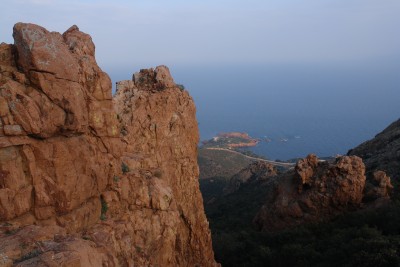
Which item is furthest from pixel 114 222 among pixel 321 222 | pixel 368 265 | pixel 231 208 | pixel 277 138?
pixel 277 138

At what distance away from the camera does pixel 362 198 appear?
21344 mm

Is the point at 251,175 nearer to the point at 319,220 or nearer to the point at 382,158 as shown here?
the point at 382,158

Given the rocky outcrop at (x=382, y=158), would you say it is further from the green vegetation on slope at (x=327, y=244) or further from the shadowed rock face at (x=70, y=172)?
the shadowed rock face at (x=70, y=172)

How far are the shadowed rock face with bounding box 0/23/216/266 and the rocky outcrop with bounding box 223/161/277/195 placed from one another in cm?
3167

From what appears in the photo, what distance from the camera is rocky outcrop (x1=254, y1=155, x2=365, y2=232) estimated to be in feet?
68.1

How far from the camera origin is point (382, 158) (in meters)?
29.4

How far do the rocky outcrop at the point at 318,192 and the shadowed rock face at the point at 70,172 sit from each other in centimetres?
1046

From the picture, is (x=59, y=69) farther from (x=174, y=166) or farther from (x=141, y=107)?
(x=174, y=166)

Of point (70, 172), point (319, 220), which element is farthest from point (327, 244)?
point (70, 172)

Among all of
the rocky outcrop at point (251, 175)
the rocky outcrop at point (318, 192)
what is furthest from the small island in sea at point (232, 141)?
the rocky outcrop at point (318, 192)

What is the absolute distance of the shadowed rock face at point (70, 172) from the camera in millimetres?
7535

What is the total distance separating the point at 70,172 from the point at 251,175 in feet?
124

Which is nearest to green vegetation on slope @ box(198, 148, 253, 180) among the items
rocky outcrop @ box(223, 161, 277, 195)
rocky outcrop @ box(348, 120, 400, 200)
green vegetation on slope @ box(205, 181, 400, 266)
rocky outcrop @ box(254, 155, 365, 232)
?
rocky outcrop @ box(223, 161, 277, 195)

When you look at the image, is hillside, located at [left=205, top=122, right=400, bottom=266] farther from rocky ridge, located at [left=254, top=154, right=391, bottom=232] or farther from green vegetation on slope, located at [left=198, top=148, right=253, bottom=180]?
green vegetation on slope, located at [left=198, top=148, right=253, bottom=180]
